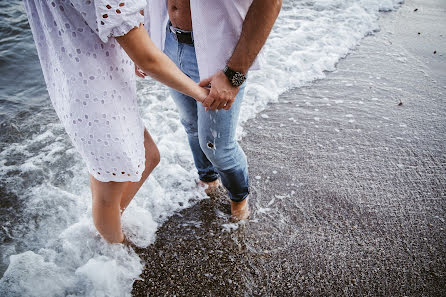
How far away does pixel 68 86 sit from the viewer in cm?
118

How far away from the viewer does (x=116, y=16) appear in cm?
97

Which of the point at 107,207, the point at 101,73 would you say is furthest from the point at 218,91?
the point at 107,207

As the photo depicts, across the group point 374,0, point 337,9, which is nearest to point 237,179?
point 337,9

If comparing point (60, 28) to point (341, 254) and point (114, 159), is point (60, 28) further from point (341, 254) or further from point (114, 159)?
point (341, 254)

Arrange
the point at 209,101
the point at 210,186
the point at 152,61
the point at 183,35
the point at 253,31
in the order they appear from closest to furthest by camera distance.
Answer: the point at 152,61 → the point at 253,31 → the point at 209,101 → the point at 183,35 → the point at 210,186

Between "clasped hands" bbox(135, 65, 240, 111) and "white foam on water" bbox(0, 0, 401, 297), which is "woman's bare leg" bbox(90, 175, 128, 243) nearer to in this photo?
"white foam on water" bbox(0, 0, 401, 297)

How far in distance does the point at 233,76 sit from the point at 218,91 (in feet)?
0.37

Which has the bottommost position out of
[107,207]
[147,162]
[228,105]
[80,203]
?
[80,203]

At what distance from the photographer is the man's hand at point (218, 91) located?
1455 mm

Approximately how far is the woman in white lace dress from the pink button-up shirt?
0.62ft

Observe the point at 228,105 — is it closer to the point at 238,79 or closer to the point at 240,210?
the point at 238,79

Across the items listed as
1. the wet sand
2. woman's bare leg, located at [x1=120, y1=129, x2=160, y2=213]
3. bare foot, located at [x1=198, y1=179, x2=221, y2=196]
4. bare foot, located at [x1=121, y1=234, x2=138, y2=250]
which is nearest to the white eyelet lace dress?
woman's bare leg, located at [x1=120, y1=129, x2=160, y2=213]

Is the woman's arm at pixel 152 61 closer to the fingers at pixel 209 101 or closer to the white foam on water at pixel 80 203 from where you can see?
the fingers at pixel 209 101

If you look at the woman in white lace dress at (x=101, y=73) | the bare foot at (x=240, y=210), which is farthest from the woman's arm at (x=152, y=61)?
the bare foot at (x=240, y=210)
